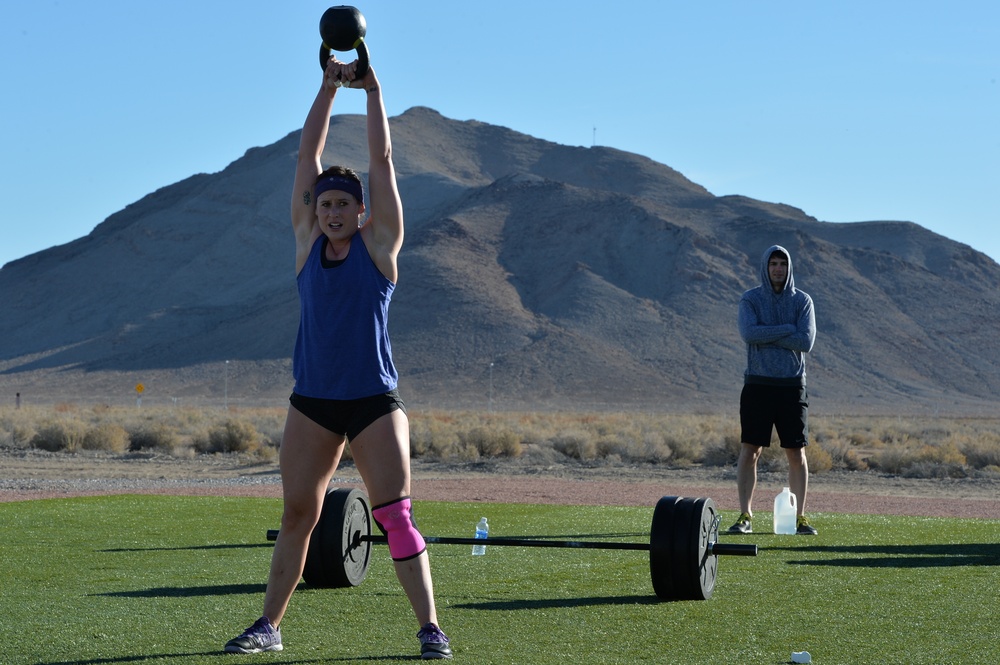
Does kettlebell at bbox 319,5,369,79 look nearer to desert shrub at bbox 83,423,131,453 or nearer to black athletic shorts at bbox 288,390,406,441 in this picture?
black athletic shorts at bbox 288,390,406,441

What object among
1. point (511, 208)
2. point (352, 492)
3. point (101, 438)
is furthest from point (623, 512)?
point (511, 208)

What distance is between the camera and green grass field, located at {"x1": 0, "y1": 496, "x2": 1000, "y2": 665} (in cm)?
575

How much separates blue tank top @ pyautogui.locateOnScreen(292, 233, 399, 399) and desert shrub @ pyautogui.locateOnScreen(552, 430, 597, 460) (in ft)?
78.1

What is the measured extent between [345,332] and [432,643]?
134 cm

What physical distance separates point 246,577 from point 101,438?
25.2m

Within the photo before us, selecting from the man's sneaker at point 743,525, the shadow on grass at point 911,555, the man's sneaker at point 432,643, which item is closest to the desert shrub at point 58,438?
the man's sneaker at point 743,525

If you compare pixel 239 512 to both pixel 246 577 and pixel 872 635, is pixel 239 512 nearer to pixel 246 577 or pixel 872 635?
pixel 246 577

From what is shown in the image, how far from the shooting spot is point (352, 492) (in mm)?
7391

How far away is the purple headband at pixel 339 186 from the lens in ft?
18.9

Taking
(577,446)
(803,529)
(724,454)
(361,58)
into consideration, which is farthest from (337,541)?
(577,446)

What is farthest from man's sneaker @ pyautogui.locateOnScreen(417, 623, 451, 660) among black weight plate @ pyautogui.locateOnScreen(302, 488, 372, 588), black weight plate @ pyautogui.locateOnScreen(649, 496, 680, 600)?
black weight plate @ pyautogui.locateOnScreen(302, 488, 372, 588)

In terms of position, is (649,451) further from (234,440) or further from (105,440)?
(105,440)

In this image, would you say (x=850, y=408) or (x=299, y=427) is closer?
(x=299, y=427)

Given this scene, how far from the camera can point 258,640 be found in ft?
18.3
